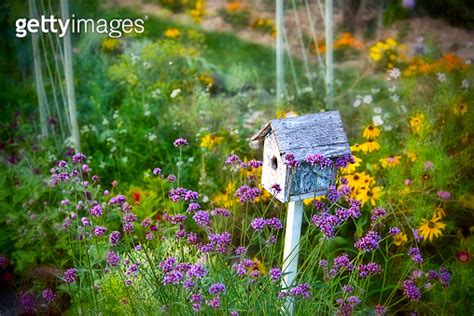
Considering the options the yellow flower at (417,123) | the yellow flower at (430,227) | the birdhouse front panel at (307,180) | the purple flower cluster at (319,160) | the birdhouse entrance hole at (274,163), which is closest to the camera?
the purple flower cluster at (319,160)

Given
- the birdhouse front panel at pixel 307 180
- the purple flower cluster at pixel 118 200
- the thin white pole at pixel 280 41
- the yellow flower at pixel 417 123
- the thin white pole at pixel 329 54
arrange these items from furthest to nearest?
1. the thin white pole at pixel 280 41
2. the thin white pole at pixel 329 54
3. the yellow flower at pixel 417 123
4. the birdhouse front panel at pixel 307 180
5. the purple flower cluster at pixel 118 200

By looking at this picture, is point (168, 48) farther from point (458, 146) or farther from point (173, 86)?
point (458, 146)

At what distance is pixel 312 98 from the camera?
519 cm

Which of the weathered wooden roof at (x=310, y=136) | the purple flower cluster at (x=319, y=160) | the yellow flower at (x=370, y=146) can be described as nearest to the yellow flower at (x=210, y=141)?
the yellow flower at (x=370, y=146)

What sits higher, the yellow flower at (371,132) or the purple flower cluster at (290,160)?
the purple flower cluster at (290,160)

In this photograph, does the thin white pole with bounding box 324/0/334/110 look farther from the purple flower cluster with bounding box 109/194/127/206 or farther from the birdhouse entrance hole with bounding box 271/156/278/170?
the purple flower cluster with bounding box 109/194/127/206

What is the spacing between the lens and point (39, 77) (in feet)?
16.7

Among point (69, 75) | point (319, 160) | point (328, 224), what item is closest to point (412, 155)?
point (319, 160)

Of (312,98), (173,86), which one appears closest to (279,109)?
(312,98)

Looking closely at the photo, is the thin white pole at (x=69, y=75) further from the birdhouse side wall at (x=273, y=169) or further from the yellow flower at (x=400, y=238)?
the yellow flower at (x=400, y=238)

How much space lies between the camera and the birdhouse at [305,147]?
292cm

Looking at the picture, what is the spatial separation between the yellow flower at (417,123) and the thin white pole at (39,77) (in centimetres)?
278

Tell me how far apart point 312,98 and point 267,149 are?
2089 mm

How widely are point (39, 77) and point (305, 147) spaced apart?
9.55 feet
